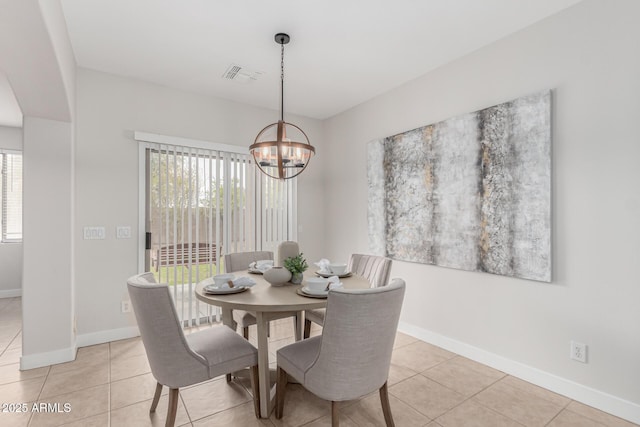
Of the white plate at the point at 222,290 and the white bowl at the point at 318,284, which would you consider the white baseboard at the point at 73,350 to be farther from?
the white bowl at the point at 318,284

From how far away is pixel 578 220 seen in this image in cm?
214

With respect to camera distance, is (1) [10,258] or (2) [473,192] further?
(1) [10,258]

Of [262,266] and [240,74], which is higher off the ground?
[240,74]

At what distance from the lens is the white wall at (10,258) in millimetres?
4832

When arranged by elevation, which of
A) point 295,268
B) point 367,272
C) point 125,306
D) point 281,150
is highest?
point 281,150

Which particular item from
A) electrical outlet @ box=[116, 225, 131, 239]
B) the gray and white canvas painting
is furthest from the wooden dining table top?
electrical outlet @ box=[116, 225, 131, 239]

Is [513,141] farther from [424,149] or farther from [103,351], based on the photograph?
[103,351]

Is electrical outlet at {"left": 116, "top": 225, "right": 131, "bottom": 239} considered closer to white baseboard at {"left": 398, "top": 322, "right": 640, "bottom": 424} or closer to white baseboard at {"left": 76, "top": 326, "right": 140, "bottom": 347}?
white baseboard at {"left": 76, "top": 326, "right": 140, "bottom": 347}

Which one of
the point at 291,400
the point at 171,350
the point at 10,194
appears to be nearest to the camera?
the point at 171,350

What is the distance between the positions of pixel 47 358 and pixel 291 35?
3.35 meters

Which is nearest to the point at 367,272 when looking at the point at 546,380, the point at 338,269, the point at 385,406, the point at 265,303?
the point at 338,269

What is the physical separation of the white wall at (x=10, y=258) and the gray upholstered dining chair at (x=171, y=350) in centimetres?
485

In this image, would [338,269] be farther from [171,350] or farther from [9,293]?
[9,293]

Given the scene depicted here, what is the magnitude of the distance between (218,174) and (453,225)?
8.74ft
